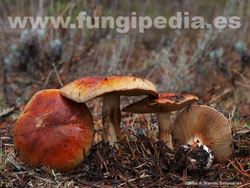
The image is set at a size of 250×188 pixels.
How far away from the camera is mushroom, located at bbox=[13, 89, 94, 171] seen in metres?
1.83

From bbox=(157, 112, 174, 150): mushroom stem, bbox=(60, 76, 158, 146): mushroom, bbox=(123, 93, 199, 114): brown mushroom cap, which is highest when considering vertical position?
bbox=(60, 76, 158, 146): mushroom

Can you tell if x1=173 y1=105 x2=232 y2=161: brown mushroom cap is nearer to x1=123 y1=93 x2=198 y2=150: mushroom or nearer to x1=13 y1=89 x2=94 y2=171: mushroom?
x1=123 y1=93 x2=198 y2=150: mushroom

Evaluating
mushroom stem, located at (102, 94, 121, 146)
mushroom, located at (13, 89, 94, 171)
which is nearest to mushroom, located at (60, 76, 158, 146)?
mushroom stem, located at (102, 94, 121, 146)

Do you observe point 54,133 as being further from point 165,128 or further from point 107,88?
point 165,128

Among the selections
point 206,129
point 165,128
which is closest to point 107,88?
point 165,128

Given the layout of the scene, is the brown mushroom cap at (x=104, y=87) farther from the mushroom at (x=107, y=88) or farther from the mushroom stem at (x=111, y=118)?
the mushroom stem at (x=111, y=118)

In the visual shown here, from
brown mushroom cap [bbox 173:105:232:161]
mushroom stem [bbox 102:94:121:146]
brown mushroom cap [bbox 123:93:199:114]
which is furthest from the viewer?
mushroom stem [bbox 102:94:121:146]

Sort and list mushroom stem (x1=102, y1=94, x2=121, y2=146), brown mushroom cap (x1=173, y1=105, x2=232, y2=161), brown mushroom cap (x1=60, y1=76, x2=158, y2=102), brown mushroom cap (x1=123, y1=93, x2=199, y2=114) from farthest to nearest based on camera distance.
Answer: mushroom stem (x1=102, y1=94, x2=121, y2=146) → brown mushroom cap (x1=173, y1=105, x2=232, y2=161) → brown mushroom cap (x1=123, y1=93, x2=199, y2=114) → brown mushroom cap (x1=60, y1=76, x2=158, y2=102)

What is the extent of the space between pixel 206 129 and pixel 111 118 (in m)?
0.76

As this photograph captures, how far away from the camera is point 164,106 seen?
6.11 ft

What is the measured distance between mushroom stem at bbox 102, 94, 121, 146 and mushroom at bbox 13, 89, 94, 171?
0.14m

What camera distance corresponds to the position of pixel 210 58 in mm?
3844

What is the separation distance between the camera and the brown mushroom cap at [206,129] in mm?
1893

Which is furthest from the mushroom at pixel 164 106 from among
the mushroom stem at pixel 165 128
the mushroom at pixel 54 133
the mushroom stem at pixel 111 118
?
the mushroom at pixel 54 133
